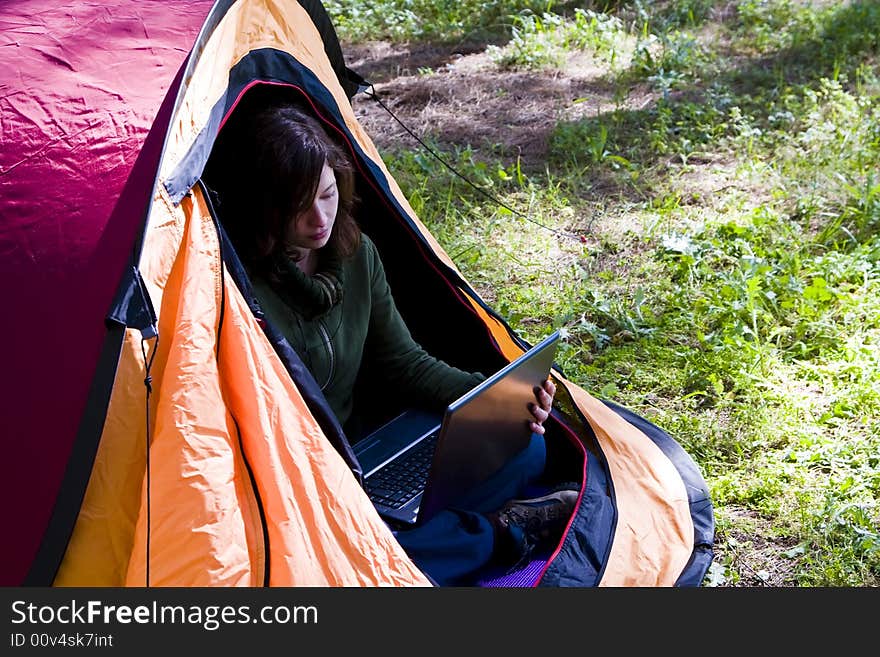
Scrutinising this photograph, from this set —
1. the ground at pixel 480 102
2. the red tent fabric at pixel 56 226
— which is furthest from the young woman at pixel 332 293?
the ground at pixel 480 102

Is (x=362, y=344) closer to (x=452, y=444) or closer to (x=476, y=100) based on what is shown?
(x=452, y=444)

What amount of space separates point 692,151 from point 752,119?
1.52ft

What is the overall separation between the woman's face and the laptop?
1.67ft

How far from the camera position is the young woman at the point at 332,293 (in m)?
2.19

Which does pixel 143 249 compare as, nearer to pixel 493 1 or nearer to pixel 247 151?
pixel 247 151

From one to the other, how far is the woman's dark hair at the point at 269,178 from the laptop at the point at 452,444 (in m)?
0.58

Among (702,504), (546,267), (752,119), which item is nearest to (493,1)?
(752,119)

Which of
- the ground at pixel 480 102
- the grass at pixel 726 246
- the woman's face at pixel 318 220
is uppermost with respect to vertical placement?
the woman's face at pixel 318 220

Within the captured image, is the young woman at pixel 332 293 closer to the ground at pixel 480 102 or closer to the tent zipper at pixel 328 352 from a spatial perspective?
the tent zipper at pixel 328 352

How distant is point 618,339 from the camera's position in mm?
3650

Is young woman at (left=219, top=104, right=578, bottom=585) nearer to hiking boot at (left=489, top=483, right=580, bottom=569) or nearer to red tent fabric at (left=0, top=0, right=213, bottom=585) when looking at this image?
hiking boot at (left=489, top=483, right=580, bottom=569)

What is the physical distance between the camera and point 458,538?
220 centimetres

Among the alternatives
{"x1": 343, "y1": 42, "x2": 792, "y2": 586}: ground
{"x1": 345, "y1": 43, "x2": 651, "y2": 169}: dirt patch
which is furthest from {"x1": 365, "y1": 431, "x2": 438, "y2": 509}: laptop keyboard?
{"x1": 345, "y1": 43, "x2": 651, "y2": 169}: dirt patch

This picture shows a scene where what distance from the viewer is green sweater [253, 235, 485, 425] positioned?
7.63ft
